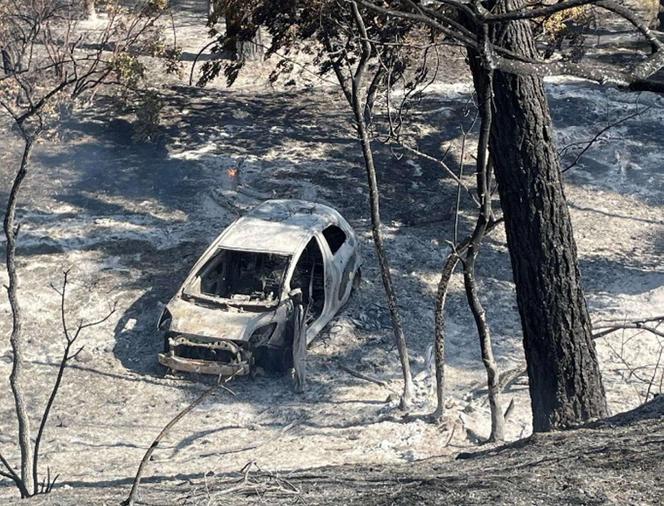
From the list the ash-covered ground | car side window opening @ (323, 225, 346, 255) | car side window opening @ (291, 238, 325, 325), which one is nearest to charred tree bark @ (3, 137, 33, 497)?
the ash-covered ground

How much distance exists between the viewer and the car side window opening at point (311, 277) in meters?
11.6

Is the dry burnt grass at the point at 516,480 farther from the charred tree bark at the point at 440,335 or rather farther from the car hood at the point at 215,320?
the car hood at the point at 215,320

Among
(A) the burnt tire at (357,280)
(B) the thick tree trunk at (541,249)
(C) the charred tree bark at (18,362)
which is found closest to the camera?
(C) the charred tree bark at (18,362)

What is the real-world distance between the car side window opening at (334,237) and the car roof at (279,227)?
111mm

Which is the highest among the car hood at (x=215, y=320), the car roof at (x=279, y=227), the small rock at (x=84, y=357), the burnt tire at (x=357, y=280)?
the car roof at (x=279, y=227)

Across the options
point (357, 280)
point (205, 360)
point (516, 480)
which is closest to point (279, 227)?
point (357, 280)

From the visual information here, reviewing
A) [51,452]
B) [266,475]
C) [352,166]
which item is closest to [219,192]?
[352,166]

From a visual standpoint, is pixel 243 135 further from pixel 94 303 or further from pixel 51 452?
pixel 51 452

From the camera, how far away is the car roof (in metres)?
11.3

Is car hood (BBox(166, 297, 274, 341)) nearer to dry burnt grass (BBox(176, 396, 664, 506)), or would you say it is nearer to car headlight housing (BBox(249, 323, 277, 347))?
car headlight housing (BBox(249, 323, 277, 347))

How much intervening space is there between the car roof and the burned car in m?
0.01

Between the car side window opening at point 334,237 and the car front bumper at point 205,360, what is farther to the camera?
the car side window opening at point 334,237

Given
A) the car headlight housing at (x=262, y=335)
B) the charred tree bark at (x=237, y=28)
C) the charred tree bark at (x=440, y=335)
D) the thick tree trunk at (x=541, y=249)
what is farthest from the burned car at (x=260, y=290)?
the thick tree trunk at (x=541, y=249)

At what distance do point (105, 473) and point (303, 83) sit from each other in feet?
43.5
